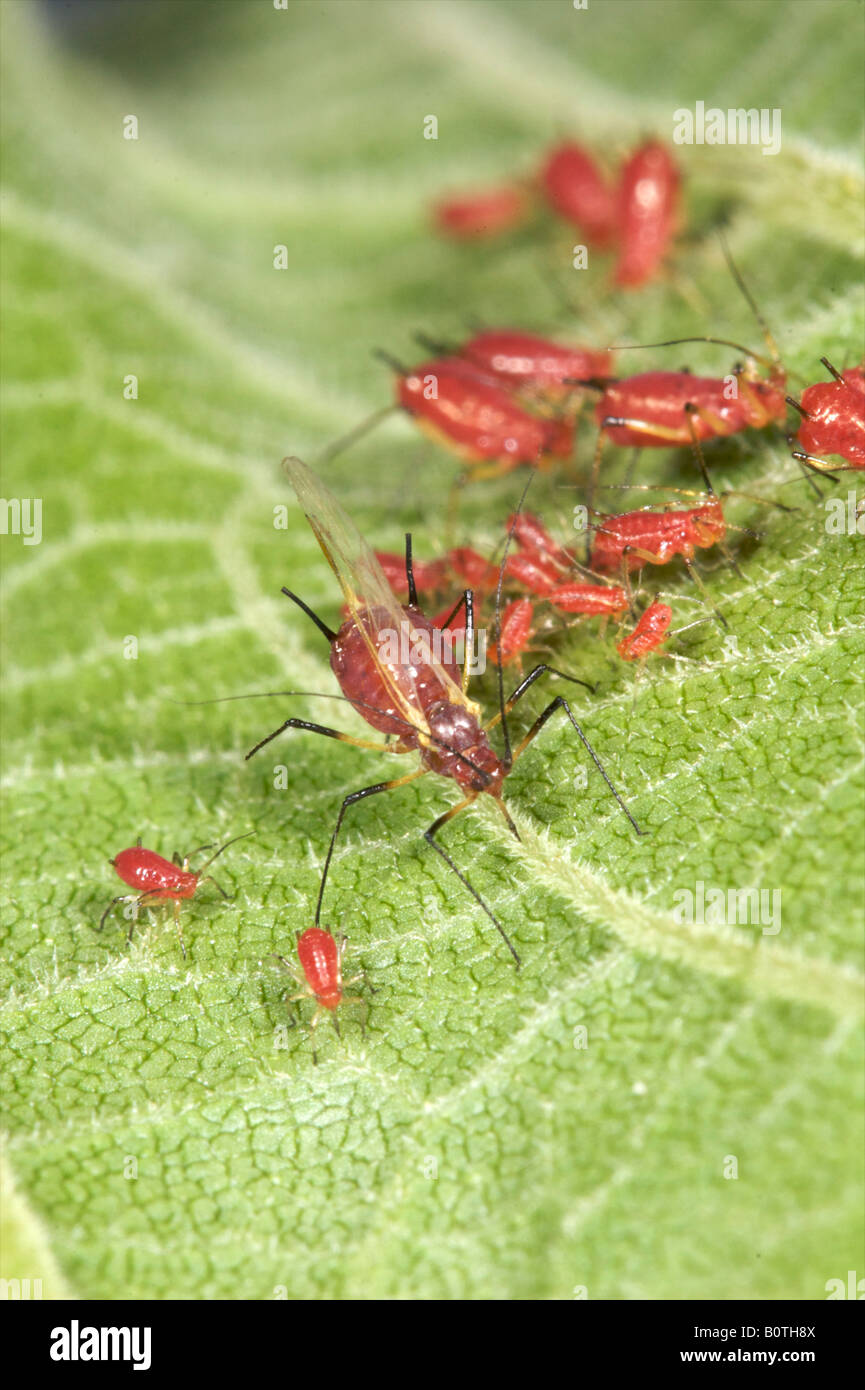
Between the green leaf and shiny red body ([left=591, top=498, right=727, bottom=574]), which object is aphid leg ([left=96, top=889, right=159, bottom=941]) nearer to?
the green leaf

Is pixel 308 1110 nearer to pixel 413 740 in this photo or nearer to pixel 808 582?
pixel 413 740

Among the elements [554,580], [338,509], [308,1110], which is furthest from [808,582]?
[308,1110]

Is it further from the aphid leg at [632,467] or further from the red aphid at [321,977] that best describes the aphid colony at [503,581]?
the aphid leg at [632,467]

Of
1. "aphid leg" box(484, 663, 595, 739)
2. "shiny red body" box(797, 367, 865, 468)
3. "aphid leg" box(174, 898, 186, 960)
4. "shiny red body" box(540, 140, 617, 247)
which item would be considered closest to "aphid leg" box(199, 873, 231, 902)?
"aphid leg" box(174, 898, 186, 960)

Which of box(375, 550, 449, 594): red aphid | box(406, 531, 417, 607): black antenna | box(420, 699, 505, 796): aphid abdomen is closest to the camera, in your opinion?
box(420, 699, 505, 796): aphid abdomen

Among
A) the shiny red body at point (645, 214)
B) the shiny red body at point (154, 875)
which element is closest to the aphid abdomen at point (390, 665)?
the shiny red body at point (154, 875)

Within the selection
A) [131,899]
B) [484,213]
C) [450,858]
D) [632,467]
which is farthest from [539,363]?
[131,899]

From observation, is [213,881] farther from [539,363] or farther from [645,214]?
[645,214]
